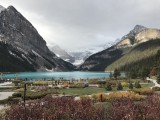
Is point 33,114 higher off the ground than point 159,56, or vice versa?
point 159,56

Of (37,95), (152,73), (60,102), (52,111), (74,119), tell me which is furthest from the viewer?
(152,73)

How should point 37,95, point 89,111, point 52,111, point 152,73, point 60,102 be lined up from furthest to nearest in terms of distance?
point 152,73 < point 37,95 < point 60,102 < point 52,111 < point 89,111

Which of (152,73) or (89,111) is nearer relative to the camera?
(89,111)

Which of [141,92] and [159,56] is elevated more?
[159,56]

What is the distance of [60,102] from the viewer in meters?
22.3

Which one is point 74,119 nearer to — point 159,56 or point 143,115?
point 143,115

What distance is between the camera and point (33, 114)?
1678cm

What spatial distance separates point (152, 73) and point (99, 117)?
12431 cm

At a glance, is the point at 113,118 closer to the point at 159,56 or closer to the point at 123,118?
the point at 123,118

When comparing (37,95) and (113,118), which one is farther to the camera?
(37,95)

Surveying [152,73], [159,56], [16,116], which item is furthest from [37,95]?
[159,56]

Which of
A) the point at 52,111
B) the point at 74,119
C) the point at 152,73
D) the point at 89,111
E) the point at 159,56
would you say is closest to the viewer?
the point at 74,119

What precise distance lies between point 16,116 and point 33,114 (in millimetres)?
1289

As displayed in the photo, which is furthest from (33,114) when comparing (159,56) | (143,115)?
(159,56)
